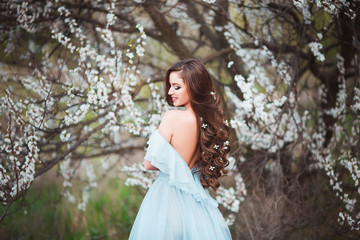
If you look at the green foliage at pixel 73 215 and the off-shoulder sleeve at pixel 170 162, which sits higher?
the off-shoulder sleeve at pixel 170 162

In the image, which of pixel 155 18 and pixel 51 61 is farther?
pixel 51 61

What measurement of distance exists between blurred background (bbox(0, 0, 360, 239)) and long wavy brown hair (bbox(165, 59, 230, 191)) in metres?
0.83

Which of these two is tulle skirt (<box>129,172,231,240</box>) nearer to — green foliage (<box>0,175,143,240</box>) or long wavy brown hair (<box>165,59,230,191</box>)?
long wavy brown hair (<box>165,59,230,191</box>)

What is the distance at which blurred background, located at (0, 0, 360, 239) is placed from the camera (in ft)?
10.0

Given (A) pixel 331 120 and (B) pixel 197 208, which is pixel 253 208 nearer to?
(A) pixel 331 120

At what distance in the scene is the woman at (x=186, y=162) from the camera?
6.28 ft

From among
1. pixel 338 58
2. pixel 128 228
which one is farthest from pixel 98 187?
pixel 338 58

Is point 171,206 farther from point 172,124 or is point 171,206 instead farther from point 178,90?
point 178,90

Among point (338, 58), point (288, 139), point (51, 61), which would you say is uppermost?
point (51, 61)

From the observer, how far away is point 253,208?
3576mm

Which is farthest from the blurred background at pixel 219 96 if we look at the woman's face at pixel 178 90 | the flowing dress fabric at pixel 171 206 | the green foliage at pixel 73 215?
the flowing dress fabric at pixel 171 206

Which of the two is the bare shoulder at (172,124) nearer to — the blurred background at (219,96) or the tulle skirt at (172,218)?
the tulle skirt at (172,218)

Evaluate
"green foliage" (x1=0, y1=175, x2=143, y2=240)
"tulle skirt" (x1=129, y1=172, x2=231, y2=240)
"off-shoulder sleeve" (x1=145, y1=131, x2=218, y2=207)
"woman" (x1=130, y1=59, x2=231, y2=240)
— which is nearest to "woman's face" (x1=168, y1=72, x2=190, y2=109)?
"woman" (x1=130, y1=59, x2=231, y2=240)

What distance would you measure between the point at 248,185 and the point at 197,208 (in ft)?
6.49
